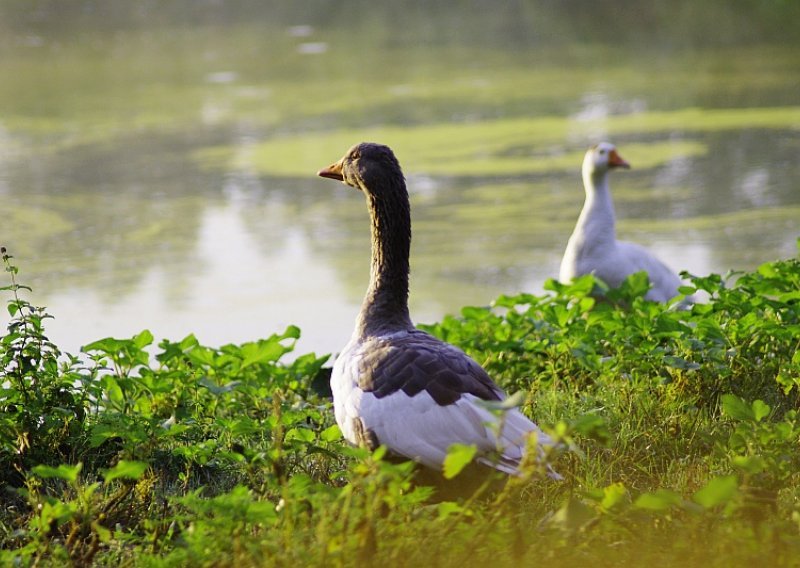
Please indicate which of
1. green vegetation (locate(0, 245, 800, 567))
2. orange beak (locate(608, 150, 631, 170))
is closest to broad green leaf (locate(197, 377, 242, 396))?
green vegetation (locate(0, 245, 800, 567))

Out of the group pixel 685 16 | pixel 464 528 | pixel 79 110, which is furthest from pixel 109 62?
pixel 464 528

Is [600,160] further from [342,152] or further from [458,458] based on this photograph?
[458,458]

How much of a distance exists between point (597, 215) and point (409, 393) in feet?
9.53

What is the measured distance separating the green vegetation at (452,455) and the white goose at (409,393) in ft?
0.40

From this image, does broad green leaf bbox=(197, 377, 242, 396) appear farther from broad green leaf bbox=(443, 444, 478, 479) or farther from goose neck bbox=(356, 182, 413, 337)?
broad green leaf bbox=(443, 444, 478, 479)

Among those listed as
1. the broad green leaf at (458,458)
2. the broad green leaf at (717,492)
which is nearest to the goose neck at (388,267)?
the broad green leaf at (458,458)

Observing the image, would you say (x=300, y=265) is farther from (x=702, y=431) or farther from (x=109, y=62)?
(x=109, y=62)

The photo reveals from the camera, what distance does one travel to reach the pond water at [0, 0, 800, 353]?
245 inches

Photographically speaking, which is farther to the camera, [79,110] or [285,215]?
[79,110]

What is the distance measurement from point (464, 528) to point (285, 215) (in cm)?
564

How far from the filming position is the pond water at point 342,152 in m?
6.21

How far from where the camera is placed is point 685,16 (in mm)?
16781

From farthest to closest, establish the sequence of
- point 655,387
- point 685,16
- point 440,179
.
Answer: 1. point 685,16
2. point 440,179
3. point 655,387

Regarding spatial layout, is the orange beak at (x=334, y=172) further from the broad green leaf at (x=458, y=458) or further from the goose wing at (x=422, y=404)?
the broad green leaf at (x=458, y=458)
